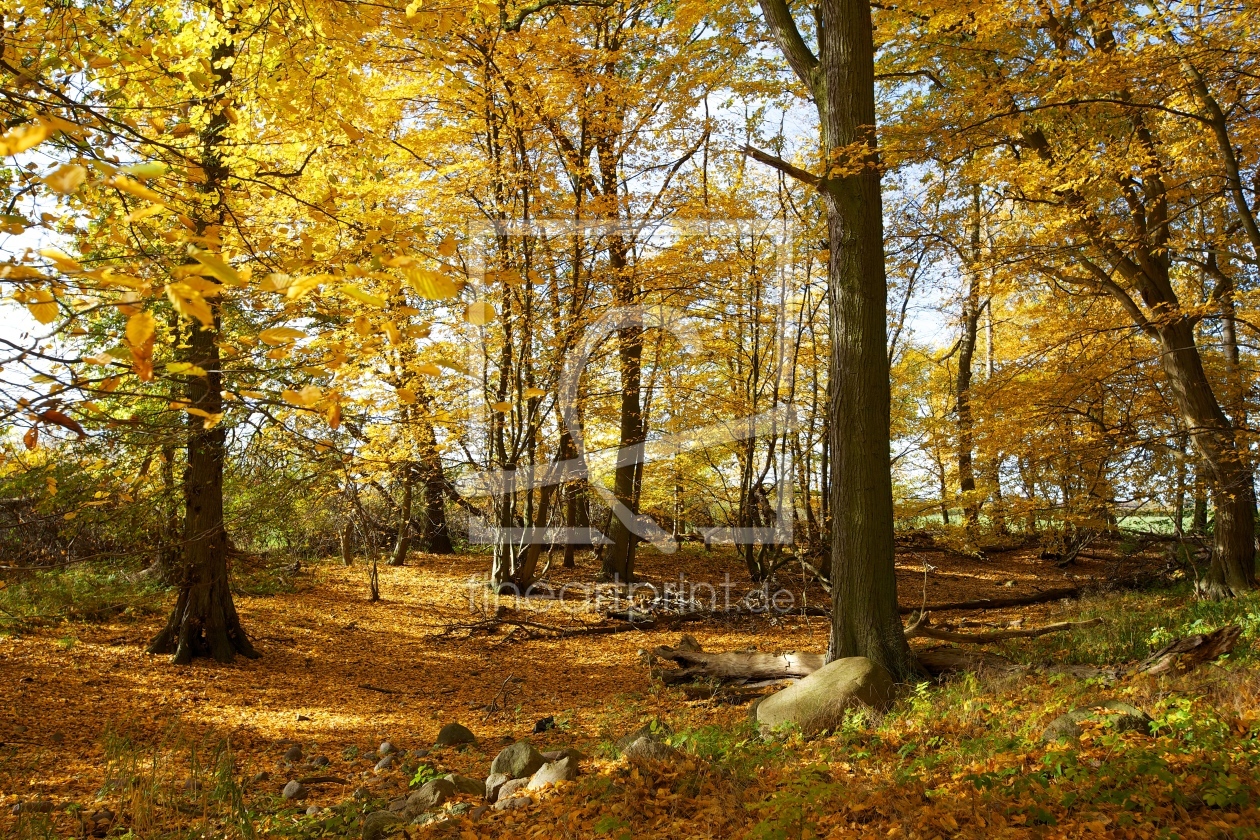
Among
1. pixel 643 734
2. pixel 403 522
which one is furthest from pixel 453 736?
pixel 403 522

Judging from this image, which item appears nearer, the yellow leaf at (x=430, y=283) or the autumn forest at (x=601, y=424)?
the yellow leaf at (x=430, y=283)

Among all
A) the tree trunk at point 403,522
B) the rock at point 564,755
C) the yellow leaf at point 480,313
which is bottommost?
the rock at point 564,755

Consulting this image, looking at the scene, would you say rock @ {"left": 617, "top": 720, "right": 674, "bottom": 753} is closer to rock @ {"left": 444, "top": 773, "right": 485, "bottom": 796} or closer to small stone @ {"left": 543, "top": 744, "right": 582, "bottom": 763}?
small stone @ {"left": 543, "top": 744, "right": 582, "bottom": 763}

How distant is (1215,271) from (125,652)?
12.8 meters

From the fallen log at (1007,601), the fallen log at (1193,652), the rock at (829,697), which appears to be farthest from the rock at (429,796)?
the fallen log at (1007,601)

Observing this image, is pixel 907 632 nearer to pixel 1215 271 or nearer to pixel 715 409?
pixel 715 409

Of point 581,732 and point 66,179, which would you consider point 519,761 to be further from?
point 66,179

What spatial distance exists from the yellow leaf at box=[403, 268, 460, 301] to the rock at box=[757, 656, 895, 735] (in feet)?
13.5

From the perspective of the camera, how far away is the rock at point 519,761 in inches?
175

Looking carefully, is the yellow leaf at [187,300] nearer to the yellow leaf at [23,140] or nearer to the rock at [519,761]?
the yellow leaf at [23,140]

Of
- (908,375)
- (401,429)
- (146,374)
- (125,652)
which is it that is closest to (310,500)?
(401,429)

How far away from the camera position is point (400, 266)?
1.79m

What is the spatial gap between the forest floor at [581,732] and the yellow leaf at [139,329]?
2803 millimetres

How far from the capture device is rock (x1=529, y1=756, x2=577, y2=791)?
420cm
